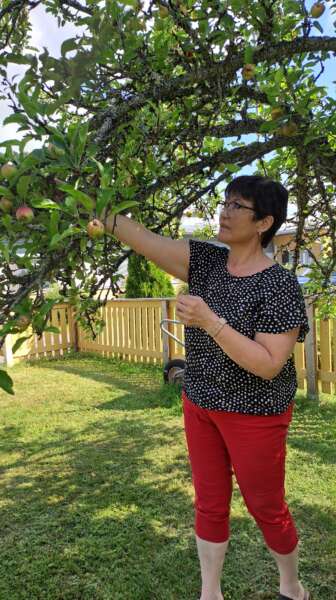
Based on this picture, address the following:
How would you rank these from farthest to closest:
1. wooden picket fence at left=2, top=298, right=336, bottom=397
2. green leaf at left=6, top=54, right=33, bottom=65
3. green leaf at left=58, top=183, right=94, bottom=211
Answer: wooden picket fence at left=2, top=298, right=336, bottom=397 < green leaf at left=6, top=54, right=33, bottom=65 < green leaf at left=58, top=183, right=94, bottom=211

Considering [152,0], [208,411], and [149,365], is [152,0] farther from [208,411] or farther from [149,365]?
[149,365]

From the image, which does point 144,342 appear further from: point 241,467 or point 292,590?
point 241,467

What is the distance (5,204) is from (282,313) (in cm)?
96

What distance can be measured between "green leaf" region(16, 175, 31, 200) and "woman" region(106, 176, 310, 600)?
0.55 metres

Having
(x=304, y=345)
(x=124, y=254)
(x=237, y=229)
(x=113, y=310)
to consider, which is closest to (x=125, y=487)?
(x=124, y=254)

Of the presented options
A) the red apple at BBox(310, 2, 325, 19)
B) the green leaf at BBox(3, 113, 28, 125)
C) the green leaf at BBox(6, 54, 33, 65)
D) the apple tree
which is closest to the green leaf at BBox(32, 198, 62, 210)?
the apple tree

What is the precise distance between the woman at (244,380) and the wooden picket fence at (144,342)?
13.3ft

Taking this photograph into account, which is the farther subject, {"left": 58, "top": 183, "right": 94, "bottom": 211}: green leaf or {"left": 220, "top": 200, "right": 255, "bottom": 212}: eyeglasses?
{"left": 220, "top": 200, "right": 255, "bottom": 212}: eyeglasses

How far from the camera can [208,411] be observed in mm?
1912

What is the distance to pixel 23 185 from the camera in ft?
4.01

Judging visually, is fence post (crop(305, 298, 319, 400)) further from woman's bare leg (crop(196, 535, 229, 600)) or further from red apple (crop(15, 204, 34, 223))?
red apple (crop(15, 204, 34, 223))

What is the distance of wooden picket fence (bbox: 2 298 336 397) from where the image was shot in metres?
5.91

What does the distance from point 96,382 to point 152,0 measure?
6.11m

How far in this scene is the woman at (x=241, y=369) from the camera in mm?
1756
